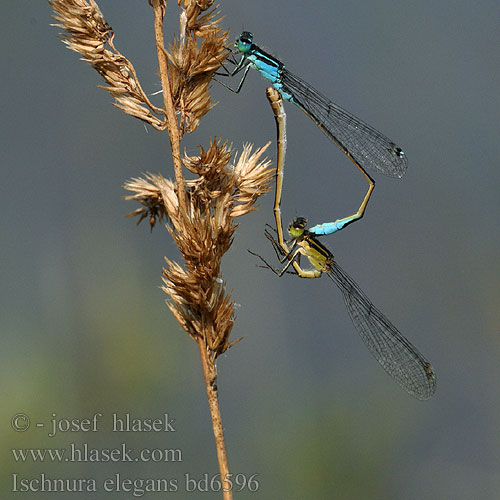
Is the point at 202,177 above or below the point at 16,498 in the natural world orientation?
above

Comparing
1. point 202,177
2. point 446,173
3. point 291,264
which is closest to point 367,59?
point 446,173

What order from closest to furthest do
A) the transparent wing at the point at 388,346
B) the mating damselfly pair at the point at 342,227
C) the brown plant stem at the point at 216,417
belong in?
1. the brown plant stem at the point at 216,417
2. the mating damselfly pair at the point at 342,227
3. the transparent wing at the point at 388,346

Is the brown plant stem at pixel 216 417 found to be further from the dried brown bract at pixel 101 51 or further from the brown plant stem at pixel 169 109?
the dried brown bract at pixel 101 51

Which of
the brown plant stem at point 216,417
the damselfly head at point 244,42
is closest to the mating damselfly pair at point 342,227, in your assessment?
the damselfly head at point 244,42

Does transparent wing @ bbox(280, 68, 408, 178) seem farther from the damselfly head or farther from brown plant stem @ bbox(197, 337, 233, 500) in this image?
brown plant stem @ bbox(197, 337, 233, 500)

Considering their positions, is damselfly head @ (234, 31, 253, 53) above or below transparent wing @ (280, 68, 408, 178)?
below

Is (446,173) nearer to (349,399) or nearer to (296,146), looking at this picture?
(296,146)

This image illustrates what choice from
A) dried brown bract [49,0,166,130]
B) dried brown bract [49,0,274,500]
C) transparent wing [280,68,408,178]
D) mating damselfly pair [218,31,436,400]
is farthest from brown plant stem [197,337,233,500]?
transparent wing [280,68,408,178]
